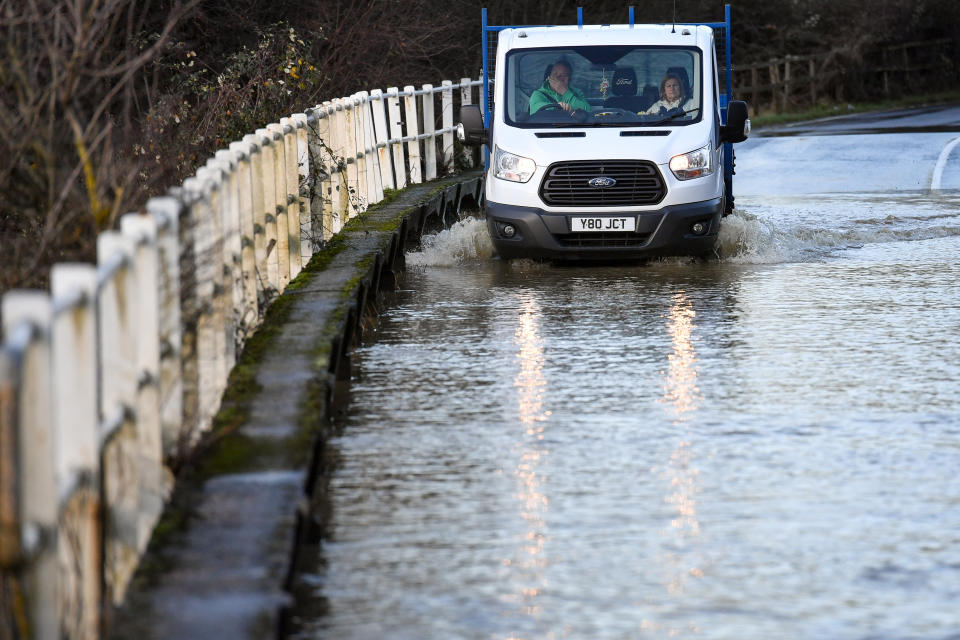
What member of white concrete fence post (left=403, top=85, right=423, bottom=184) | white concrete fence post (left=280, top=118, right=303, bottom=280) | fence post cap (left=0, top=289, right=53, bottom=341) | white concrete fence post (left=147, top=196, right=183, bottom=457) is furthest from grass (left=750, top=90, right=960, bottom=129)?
fence post cap (left=0, top=289, right=53, bottom=341)

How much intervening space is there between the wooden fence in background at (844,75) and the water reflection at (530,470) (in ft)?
128

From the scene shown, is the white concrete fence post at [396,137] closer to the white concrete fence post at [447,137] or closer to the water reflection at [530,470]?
the white concrete fence post at [447,137]

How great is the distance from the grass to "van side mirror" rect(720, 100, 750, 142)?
2630 cm

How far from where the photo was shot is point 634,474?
7.26m

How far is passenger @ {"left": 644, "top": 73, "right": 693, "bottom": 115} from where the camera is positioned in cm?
1597

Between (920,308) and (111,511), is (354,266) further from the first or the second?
(111,511)

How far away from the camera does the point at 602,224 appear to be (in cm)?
1506

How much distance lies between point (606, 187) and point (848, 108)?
1392 inches

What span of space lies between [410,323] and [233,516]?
6255 millimetres

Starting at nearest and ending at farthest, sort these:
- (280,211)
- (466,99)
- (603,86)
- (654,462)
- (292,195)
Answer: (654,462), (280,211), (292,195), (603,86), (466,99)

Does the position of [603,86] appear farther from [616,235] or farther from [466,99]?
[466,99]

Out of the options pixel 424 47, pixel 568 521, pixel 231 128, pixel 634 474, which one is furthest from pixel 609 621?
pixel 424 47

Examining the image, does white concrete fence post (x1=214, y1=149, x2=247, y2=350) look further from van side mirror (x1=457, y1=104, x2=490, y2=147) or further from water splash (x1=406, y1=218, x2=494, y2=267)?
water splash (x1=406, y1=218, x2=494, y2=267)

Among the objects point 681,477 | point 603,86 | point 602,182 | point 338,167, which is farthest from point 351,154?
point 681,477
